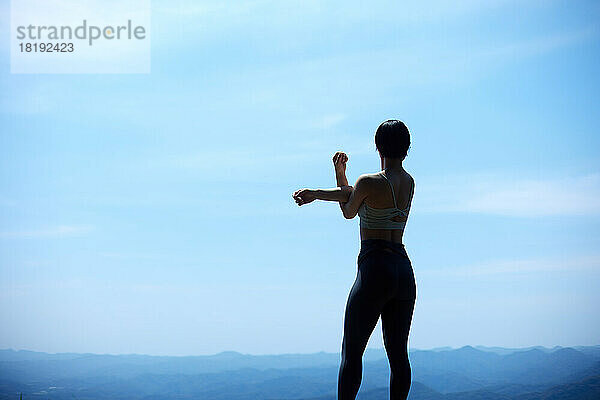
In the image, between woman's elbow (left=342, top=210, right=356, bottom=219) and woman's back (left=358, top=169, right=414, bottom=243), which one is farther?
woman's elbow (left=342, top=210, right=356, bottom=219)

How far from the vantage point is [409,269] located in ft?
16.9

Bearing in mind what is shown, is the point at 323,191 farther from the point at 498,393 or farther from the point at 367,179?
the point at 498,393

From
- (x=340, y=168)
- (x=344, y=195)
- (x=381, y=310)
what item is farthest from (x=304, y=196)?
(x=381, y=310)

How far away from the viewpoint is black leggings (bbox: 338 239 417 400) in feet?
16.4

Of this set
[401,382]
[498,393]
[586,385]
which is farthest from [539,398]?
[401,382]

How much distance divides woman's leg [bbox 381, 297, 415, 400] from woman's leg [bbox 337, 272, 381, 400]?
0.15 metres

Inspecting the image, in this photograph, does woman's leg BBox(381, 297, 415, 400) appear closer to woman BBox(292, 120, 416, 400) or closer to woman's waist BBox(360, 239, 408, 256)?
woman BBox(292, 120, 416, 400)

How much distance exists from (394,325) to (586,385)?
14379 centimetres

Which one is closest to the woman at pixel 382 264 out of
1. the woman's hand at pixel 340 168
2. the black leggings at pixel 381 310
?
the black leggings at pixel 381 310

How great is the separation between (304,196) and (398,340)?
51.0 inches

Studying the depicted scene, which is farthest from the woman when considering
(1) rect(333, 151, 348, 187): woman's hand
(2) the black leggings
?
(1) rect(333, 151, 348, 187): woman's hand

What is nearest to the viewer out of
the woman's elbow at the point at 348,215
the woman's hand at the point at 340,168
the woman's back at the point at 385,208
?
Answer: the woman's back at the point at 385,208

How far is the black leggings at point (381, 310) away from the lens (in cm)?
499

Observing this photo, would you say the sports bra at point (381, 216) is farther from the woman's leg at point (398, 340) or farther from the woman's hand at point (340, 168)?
the woman's leg at point (398, 340)
